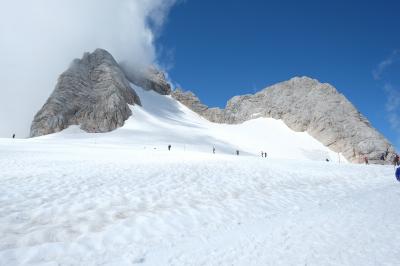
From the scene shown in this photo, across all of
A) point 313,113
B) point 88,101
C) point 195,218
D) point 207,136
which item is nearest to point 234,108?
point 313,113

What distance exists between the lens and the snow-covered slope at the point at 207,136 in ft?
252

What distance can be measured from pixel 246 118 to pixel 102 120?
182 ft

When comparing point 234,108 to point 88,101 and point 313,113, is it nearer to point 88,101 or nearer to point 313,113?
point 313,113

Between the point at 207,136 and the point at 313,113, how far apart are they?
134 ft

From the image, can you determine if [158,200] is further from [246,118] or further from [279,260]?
[246,118]

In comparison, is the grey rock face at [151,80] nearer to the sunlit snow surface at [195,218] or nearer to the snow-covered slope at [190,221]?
the sunlit snow surface at [195,218]

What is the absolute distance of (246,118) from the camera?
12181 cm

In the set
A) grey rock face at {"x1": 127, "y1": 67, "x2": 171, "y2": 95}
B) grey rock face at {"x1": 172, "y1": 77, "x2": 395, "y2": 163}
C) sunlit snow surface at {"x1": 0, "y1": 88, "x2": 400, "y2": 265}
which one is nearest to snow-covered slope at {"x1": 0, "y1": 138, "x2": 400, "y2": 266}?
sunlit snow surface at {"x1": 0, "y1": 88, "x2": 400, "y2": 265}

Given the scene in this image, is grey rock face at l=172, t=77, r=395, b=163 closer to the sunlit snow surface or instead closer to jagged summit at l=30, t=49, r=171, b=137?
jagged summit at l=30, t=49, r=171, b=137

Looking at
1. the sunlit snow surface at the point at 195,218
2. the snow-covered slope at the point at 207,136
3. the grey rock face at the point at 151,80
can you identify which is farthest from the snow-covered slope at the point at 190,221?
the grey rock face at the point at 151,80

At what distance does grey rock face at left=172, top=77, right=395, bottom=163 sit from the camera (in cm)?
9425

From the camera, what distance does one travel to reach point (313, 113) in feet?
354

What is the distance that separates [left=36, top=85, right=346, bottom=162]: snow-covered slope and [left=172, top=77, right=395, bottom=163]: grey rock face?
3784 millimetres

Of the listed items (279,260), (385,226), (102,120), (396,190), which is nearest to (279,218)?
(385,226)
